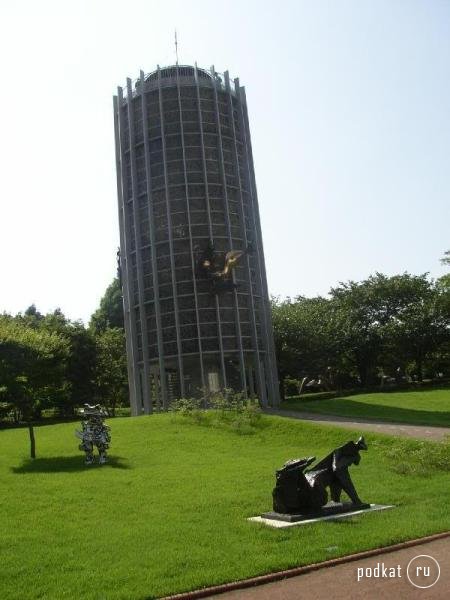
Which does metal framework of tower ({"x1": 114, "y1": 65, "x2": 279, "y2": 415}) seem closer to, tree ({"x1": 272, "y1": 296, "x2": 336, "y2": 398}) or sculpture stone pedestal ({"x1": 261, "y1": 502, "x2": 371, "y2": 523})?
tree ({"x1": 272, "y1": 296, "x2": 336, "y2": 398})

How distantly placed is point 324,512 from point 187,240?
84.2 feet

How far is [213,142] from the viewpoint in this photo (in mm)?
37156

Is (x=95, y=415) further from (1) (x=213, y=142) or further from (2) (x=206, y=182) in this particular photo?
(1) (x=213, y=142)

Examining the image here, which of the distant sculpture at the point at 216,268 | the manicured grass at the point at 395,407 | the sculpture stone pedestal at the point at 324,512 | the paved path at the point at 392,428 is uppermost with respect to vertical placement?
the distant sculpture at the point at 216,268

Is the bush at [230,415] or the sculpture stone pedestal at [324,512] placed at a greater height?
the bush at [230,415]

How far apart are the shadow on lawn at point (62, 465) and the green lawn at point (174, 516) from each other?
1.4 inches

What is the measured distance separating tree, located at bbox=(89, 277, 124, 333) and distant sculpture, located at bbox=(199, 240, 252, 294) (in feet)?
88.1

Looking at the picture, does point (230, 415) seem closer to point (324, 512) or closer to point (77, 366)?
point (324, 512)

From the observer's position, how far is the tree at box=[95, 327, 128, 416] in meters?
48.2

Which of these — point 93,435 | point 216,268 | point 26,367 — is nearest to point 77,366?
point 216,268

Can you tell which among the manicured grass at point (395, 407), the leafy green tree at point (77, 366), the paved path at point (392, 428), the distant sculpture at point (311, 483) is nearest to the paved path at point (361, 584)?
the distant sculpture at point (311, 483)

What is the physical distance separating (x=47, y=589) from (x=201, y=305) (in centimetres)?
2762

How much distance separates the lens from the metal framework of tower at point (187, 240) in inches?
1374

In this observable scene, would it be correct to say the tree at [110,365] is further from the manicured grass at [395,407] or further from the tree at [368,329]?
the manicured grass at [395,407]
